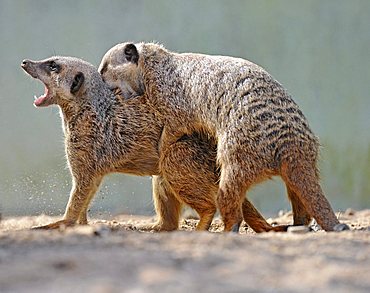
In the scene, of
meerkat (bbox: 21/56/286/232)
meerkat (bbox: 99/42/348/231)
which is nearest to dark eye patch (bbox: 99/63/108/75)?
meerkat (bbox: 21/56/286/232)

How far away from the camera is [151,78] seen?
5.14 m

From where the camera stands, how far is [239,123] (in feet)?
14.4

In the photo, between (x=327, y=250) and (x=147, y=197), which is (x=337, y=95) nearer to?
(x=147, y=197)

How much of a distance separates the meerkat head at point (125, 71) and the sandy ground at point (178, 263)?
223 centimetres

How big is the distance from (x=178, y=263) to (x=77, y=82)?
3.03m

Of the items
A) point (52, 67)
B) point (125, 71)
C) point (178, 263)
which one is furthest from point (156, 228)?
→ point (178, 263)

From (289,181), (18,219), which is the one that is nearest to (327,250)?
(289,181)

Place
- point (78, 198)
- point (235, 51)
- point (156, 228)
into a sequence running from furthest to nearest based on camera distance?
point (235, 51)
point (156, 228)
point (78, 198)

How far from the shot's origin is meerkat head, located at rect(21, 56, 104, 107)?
17.3 feet

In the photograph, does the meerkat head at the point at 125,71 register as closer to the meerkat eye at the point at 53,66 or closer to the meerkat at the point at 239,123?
the meerkat at the point at 239,123

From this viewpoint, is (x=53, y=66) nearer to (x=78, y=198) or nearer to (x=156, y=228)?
(x=78, y=198)

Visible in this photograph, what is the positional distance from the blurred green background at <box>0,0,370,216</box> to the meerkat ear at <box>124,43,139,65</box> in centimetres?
167

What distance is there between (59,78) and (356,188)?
3323 mm

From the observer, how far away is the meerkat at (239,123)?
427 cm
